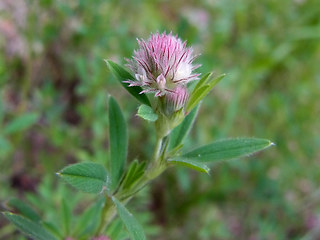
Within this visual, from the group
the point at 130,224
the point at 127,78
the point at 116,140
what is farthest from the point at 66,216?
the point at 127,78

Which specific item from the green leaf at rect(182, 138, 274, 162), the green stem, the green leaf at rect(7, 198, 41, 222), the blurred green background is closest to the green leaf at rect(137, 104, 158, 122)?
the green stem

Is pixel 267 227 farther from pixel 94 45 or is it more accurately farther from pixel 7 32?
pixel 7 32

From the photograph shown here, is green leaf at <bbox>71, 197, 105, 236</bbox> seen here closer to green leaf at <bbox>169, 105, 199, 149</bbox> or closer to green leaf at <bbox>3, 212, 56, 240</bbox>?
green leaf at <bbox>3, 212, 56, 240</bbox>

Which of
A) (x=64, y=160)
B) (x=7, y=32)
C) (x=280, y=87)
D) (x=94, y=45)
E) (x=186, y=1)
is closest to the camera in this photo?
(x=64, y=160)

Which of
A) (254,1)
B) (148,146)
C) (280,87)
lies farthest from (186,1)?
(148,146)

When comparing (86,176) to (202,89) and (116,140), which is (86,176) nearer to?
(116,140)

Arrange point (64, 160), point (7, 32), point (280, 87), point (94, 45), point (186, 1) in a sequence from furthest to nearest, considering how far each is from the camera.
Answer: point (186, 1) → point (280, 87) → point (7, 32) → point (94, 45) → point (64, 160)

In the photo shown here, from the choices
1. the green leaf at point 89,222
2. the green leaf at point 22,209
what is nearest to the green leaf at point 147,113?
the green leaf at point 89,222
